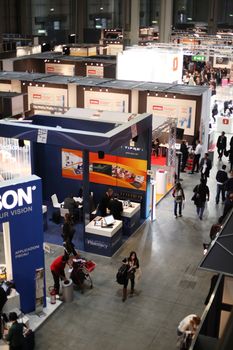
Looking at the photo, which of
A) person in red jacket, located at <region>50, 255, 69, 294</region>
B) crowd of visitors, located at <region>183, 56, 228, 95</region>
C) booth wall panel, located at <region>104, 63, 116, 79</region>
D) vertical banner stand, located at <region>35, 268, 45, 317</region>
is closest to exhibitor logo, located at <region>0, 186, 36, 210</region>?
vertical banner stand, located at <region>35, 268, 45, 317</region>

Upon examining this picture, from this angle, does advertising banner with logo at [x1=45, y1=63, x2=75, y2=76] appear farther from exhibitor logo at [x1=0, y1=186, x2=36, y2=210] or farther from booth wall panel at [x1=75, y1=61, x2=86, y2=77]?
exhibitor logo at [x1=0, y1=186, x2=36, y2=210]

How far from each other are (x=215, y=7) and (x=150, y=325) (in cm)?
3863

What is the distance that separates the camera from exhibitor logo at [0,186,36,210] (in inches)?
288

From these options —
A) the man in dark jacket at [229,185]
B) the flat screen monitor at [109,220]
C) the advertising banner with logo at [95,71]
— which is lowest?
the flat screen monitor at [109,220]

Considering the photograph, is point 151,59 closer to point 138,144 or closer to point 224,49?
point 224,49

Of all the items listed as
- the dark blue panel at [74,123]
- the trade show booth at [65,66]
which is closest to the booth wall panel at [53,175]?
the dark blue panel at [74,123]

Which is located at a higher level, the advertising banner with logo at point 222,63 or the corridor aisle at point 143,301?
the advertising banner with logo at point 222,63

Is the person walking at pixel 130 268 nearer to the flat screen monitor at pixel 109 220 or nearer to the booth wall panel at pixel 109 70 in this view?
the flat screen monitor at pixel 109 220

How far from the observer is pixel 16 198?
24.6 ft

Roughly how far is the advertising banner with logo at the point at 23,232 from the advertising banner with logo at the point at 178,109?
9954 mm

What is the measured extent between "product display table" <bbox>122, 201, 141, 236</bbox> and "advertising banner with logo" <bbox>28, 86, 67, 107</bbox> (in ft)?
27.7

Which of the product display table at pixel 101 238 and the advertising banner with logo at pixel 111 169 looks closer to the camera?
the product display table at pixel 101 238

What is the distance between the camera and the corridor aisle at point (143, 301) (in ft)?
25.4

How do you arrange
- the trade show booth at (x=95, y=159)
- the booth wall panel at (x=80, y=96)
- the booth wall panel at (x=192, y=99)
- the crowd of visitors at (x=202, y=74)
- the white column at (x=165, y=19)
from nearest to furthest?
the trade show booth at (x=95, y=159), the booth wall panel at (x=192, y=99), the booth wall panel at (x=80, y=96), the crowd of visitors at (x=202, y=74), the white column at (x=165, y=19)
